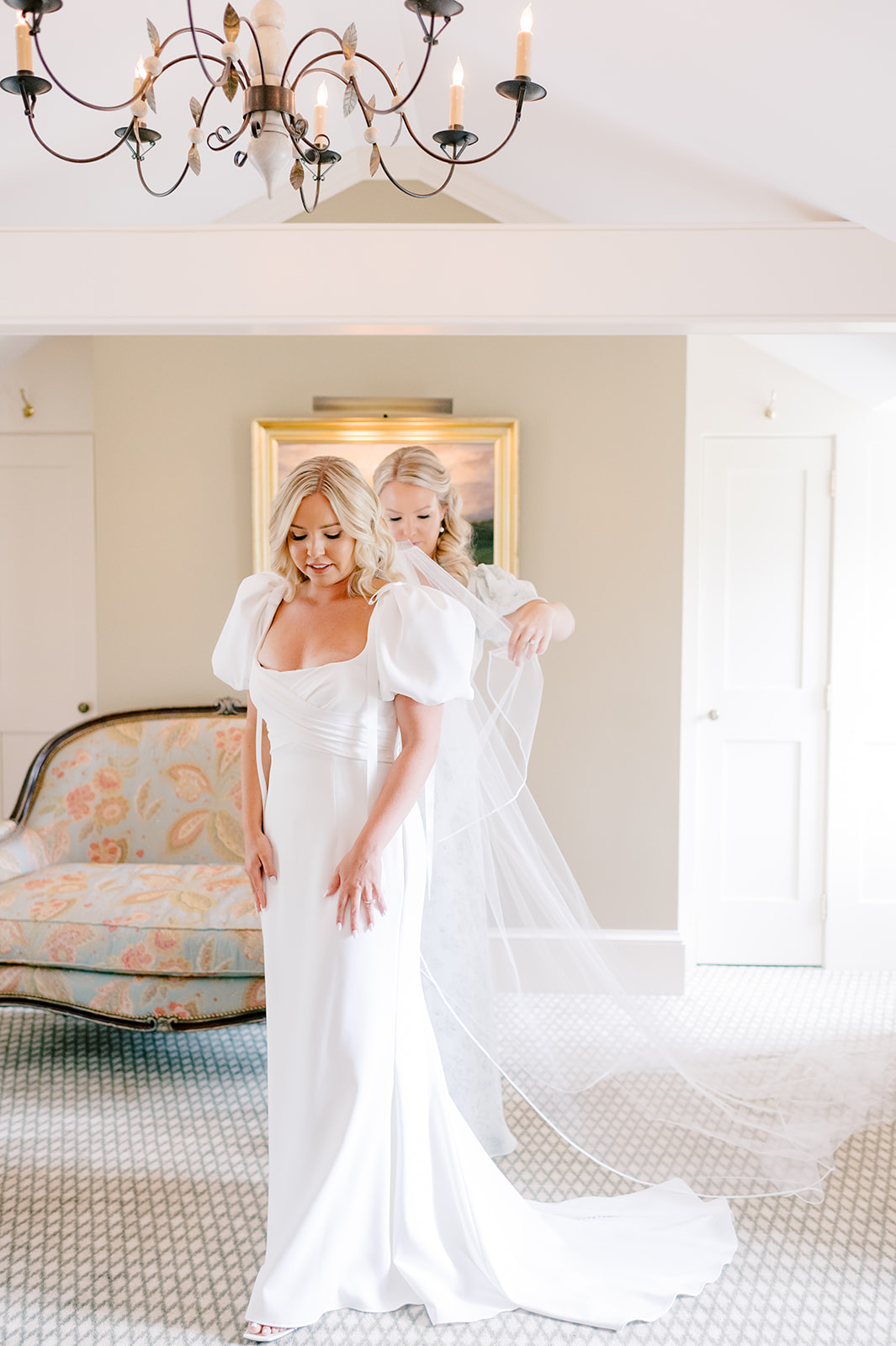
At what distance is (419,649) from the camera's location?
1.81 meters

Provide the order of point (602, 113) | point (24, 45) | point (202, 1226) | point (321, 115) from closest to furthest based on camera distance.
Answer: point (24, 45)
point (321, 115)
point (202, 1226)
point (602, 113)

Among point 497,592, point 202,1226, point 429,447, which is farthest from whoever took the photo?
point 429,447

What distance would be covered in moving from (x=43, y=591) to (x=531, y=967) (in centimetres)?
315

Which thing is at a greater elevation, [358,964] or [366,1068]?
[358,964]

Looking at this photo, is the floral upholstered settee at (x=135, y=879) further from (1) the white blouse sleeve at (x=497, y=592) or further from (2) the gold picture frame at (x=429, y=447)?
(1) the white blouse sleeve at (x=497, y=592)

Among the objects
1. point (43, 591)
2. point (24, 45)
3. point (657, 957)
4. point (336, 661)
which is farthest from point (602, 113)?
point (43, 591)

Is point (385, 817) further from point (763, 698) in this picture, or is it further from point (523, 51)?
point (763, 698)

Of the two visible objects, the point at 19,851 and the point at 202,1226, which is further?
the point at 19,851

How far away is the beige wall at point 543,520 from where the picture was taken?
370 cm

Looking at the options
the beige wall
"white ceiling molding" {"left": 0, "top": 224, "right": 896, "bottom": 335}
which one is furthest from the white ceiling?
the beige wall

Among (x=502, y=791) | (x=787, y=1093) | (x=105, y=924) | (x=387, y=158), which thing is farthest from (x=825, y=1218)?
(x=387, y=158)

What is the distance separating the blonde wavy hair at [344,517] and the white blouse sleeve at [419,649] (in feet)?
0.32

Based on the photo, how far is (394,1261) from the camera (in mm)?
Result: 1892

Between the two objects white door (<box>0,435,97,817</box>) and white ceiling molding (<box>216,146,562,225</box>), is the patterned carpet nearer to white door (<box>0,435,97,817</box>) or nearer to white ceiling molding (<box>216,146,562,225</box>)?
white door (<box>0,435,97,817</box>)
